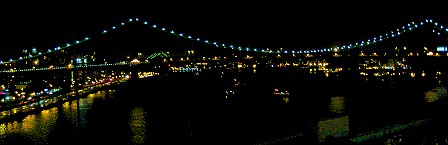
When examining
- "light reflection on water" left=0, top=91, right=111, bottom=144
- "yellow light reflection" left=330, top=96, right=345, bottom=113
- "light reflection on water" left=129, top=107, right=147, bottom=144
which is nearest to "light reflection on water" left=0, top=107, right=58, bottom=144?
"light reflection on water" left=0, top=91, right=111, bottom=144

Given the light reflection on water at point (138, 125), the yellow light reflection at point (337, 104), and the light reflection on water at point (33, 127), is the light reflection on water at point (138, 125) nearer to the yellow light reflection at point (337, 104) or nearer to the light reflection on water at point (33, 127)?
the light reflection on water at point (33, 127)

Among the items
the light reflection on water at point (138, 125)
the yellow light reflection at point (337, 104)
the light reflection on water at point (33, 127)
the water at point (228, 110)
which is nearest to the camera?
the light reflection on water at point (138, 125)

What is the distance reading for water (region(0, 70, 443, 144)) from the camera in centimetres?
1023

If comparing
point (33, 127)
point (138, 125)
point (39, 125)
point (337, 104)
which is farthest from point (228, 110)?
point (33, 127)

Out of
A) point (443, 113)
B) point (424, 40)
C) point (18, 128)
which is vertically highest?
point (424, 40)

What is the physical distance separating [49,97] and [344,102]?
34.0 ft

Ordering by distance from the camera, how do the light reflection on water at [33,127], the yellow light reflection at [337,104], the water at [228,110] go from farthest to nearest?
the yellow light reflection at [337,104] → the light reflection on water at [33,127] → the water at [228,110]

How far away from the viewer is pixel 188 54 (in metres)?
20.4

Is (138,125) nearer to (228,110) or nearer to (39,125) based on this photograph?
(39,125)

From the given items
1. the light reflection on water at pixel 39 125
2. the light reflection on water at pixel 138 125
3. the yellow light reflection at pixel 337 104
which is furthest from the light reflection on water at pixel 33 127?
the yellow light reflection at pixel 337 104

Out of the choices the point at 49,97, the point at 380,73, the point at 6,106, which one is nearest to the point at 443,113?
the point at 6,106

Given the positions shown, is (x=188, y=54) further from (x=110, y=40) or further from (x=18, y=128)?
(x=18, y=128)

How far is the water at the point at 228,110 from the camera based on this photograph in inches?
403

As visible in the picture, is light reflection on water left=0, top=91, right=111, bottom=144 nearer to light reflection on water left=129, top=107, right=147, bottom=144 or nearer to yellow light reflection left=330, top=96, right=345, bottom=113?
light reflection on water left=129, top=107, right=147, bottom=144
